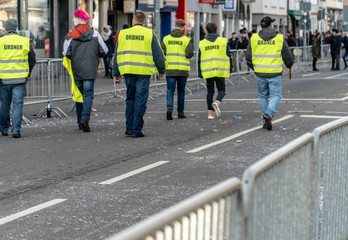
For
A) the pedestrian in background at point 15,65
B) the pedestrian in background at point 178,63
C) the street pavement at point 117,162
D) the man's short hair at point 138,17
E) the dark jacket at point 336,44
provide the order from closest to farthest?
the street pavement at point 117,162, the man's short hair at point 138,17, the pedestrian in background at point 15,65, the pedestrian in background at point 178,63, the dark jacket at point 336,44

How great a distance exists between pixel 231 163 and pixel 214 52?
6071 millimetres

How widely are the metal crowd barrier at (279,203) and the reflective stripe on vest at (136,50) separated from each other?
7254 millimetres

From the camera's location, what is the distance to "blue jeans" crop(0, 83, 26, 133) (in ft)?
42.3

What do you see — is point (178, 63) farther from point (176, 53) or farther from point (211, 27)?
point (211, 27)

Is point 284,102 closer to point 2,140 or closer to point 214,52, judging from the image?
point 214,52

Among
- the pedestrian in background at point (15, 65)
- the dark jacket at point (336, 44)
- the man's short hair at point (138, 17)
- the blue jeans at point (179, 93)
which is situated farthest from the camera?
the dark jacket at point (336, 44)

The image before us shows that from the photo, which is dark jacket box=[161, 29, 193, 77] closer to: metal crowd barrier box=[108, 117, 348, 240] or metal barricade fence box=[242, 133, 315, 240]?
metal crowd barrier box=[108, 117, 348, 240]

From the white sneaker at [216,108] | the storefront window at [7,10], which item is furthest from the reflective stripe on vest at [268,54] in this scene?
the storefront window at [7,10]

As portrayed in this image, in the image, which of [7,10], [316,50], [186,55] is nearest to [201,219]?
[186,55]

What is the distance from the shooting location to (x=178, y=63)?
51.4 feet

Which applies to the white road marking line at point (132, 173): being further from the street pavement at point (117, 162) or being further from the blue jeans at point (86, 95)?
the blue jeans at point (86, 95)

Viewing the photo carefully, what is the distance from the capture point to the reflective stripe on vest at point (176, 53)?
1565 cm

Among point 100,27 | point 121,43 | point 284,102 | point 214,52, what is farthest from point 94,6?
point 121,43

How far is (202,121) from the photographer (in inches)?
588
